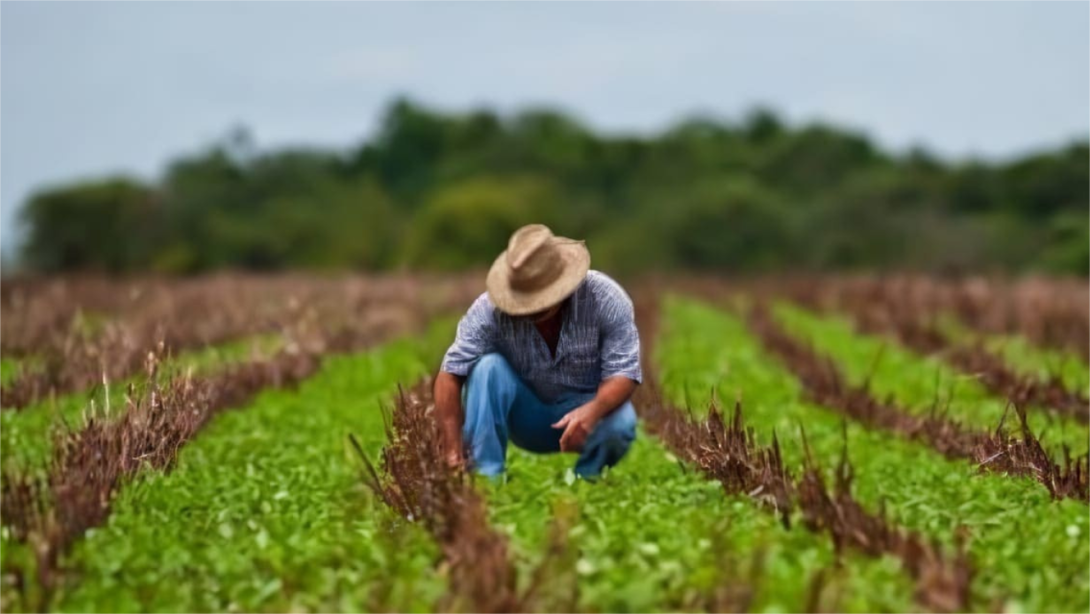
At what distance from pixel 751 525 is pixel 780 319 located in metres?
18.9

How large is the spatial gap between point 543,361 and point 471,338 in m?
0.34

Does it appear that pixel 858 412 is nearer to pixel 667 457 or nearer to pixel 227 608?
pixel 667 457

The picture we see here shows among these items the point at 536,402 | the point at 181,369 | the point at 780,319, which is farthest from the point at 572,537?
the point at 780,319

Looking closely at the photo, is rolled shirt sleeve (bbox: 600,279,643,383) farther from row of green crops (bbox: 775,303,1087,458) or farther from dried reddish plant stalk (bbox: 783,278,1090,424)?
dried reddish plant stalk (bbox: 783,278,1090,424)

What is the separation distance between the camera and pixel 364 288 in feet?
81.1

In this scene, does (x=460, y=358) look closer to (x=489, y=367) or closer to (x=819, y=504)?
(x=489, y=367)

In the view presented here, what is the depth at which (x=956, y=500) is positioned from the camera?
645 centimetres

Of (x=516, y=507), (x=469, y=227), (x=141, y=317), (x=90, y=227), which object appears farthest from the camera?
(x=90, y=227)

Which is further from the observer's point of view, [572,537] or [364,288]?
[364,288]

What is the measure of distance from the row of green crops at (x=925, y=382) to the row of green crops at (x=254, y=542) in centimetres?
310

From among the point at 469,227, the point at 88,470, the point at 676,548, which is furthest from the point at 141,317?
the point at 469,227

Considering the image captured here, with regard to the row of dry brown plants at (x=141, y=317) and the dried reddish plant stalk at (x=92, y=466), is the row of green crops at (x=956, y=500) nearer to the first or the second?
the dried reddish plant stalk at (x=92, y=466)

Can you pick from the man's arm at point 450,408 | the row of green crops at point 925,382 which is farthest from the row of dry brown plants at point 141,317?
the row of green crops at point 925,382

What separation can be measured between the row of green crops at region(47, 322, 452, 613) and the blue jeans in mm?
572
